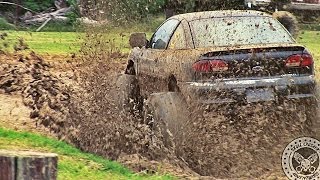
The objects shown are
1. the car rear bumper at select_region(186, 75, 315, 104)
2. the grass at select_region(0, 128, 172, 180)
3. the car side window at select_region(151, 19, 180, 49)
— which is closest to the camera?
the grass at select_region(0, 128, 172, 180)

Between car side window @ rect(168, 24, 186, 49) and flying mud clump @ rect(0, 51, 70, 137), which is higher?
car side window @ rect(168, 24, 186, 49)

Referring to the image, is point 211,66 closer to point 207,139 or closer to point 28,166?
point 207,139

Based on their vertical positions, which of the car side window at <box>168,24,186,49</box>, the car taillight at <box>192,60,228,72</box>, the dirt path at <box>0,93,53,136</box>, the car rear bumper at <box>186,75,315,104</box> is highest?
the car side window at <box>168,24,186,49</box>

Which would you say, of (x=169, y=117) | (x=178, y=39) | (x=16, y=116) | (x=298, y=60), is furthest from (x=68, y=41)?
(x=169, y=117)

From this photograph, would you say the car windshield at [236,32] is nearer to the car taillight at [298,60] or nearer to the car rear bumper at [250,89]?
the car taillight at [298,60]

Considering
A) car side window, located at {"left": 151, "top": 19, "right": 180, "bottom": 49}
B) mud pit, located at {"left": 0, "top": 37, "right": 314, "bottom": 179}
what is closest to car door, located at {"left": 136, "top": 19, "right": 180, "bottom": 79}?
car side window, located at {"left": 151, "top": 19, "right": 180, "bottom": 49}

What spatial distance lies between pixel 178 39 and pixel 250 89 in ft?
5.09

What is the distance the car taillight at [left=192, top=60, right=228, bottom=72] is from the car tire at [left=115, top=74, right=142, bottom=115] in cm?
230

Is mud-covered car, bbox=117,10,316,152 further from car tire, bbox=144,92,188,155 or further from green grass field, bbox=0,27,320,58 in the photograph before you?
green grass field, bbox=0,27,320,58

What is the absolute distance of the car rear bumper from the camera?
919 cm

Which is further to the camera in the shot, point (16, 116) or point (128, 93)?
point (128, 93)

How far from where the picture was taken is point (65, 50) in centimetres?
2478

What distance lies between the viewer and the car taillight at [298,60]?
9.48 metres

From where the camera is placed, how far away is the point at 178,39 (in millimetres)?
10492
